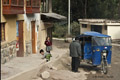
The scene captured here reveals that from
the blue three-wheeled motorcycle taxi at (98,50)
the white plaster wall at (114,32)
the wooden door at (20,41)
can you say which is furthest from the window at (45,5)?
the white plaster wall at (114,32)

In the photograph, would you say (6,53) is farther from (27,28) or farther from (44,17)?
(44,17)

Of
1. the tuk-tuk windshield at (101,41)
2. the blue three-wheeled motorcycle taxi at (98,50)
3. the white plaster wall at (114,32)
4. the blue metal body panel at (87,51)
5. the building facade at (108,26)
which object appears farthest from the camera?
the white plaster wall at (114,32)

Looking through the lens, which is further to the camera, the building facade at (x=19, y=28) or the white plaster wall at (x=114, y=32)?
the white plaster wall at (x=114, y=32)

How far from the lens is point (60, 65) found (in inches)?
595

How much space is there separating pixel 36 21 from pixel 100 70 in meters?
7.76

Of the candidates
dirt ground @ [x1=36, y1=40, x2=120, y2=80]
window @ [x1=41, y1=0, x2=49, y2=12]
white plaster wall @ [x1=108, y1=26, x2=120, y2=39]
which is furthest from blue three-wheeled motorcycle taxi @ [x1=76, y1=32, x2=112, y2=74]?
white plaster wall @ [x1=108, y1=26, x2=120, y2=39]

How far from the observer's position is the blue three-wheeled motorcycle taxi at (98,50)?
42.8 feet

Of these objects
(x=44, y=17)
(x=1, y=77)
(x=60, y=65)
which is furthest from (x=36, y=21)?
(x=1, y=77)

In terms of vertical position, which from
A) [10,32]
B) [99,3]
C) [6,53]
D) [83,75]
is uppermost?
[99,3]

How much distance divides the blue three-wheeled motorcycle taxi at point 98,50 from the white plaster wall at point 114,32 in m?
20.2

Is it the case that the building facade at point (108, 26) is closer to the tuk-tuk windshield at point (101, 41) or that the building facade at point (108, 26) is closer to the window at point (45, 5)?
the window at point (45, 5)

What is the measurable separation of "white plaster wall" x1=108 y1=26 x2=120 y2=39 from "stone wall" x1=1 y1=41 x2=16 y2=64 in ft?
69.7

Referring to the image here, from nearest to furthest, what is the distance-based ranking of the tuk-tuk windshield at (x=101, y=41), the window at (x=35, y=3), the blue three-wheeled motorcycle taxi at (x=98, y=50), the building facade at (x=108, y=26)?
the blue three-wheeled motorcycle taxi at (x=98, y=50), the tuk-tuk windshield at (x=101, y=41), the window at (x=35, y=3), the building facade at (x=108, y=26)

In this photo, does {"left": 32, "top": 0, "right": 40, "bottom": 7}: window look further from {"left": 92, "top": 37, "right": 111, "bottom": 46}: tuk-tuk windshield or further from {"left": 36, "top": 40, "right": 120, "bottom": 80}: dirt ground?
{"left": 92, "top": 37, "right": 111, "bottom": 46}: tuk-tuk windshield
